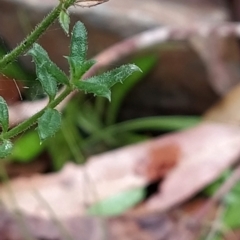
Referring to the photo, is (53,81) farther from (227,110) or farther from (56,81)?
(227,110)

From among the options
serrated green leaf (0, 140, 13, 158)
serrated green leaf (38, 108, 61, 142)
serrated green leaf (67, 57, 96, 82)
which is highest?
serrated green leaf (67, 57, 96, 82)

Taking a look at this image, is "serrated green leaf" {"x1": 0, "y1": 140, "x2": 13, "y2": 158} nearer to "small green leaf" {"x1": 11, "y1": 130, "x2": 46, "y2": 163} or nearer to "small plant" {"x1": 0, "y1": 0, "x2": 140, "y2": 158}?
"small plant" {"x1": 0, "y1": 0, "x2": 140, "y2": 158}

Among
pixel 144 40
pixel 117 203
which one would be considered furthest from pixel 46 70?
pixel 144 40

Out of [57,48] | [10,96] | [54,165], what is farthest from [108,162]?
[10,96]

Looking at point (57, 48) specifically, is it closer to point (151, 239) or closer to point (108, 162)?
point (108, 162)

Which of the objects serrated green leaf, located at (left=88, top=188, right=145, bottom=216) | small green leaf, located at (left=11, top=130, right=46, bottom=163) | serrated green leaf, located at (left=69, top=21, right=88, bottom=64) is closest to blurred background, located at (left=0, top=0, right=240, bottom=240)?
small green leaf, located at (left=11, top=130, right=46, bottom=163)
